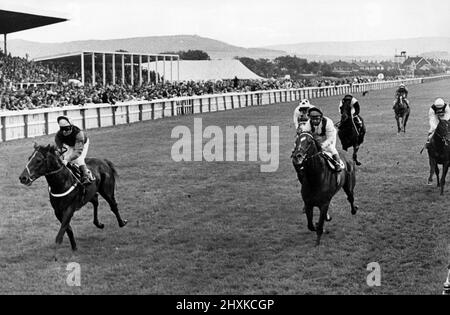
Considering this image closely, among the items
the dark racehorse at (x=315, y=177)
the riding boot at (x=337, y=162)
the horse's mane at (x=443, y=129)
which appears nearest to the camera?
the dark racehorse at (x=315, y=177)

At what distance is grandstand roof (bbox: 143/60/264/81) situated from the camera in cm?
7006

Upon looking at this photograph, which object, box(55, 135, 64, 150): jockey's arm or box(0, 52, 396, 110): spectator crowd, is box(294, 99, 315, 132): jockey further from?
box(0, 52, 396, 110): spectator crowd

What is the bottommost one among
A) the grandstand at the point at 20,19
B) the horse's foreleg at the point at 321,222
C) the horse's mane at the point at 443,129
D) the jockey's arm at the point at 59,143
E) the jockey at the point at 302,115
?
the horse's foreleg at the point at 321,222

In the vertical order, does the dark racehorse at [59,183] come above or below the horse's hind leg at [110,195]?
above

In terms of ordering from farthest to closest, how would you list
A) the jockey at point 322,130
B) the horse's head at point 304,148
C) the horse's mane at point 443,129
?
the horse's mane at point 443,129 < the jockey at point 322,130 < the horse's head at point 304,148

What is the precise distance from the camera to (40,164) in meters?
7.80

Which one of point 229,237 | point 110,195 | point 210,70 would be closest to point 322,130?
point 229,237

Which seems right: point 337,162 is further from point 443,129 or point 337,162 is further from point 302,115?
point 443,129

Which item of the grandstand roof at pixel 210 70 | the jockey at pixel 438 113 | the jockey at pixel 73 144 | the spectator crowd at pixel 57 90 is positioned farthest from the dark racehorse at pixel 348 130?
the grandstand roof at pixel 210 70

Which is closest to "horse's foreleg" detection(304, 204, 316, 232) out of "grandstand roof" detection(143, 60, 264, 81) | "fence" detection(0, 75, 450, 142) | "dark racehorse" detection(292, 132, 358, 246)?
"dark racehorse" detection(292, 132, 358, 246)

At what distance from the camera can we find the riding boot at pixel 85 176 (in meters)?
8.64

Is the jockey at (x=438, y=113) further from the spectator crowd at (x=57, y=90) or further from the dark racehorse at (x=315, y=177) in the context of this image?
the spectator crowd at (x=57, y=90)

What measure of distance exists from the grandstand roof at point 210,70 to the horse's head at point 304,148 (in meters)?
60.1
